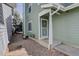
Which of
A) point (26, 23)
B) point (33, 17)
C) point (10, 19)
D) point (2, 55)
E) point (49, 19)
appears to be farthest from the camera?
point (49, 19)

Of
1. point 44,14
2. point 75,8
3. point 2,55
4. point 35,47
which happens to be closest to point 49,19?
point 44,14

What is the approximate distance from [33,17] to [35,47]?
984mm

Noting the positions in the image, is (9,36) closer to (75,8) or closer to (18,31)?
(18,31)

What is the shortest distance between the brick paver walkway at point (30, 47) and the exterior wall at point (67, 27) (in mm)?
957

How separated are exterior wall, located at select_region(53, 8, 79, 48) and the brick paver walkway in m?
0.96

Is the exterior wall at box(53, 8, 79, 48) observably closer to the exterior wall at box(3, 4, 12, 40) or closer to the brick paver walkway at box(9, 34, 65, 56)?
the brick paver walkway at box(9, 34, 65, 56)

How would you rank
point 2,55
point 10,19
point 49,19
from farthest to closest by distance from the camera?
1. point 49,19
2. point 10,19
3. point 2,55

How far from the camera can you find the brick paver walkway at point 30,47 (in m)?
3.39

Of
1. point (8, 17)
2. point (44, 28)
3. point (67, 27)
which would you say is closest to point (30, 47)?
point (8, 17)

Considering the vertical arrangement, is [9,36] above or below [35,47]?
above

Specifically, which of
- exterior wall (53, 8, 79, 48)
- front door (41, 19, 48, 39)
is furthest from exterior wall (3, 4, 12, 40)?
exterior wall (53, 8, 79, 48)

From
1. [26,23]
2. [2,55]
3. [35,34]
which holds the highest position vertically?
[26,23]

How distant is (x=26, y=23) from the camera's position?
3574 mm

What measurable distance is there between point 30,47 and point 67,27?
1.61 metres
